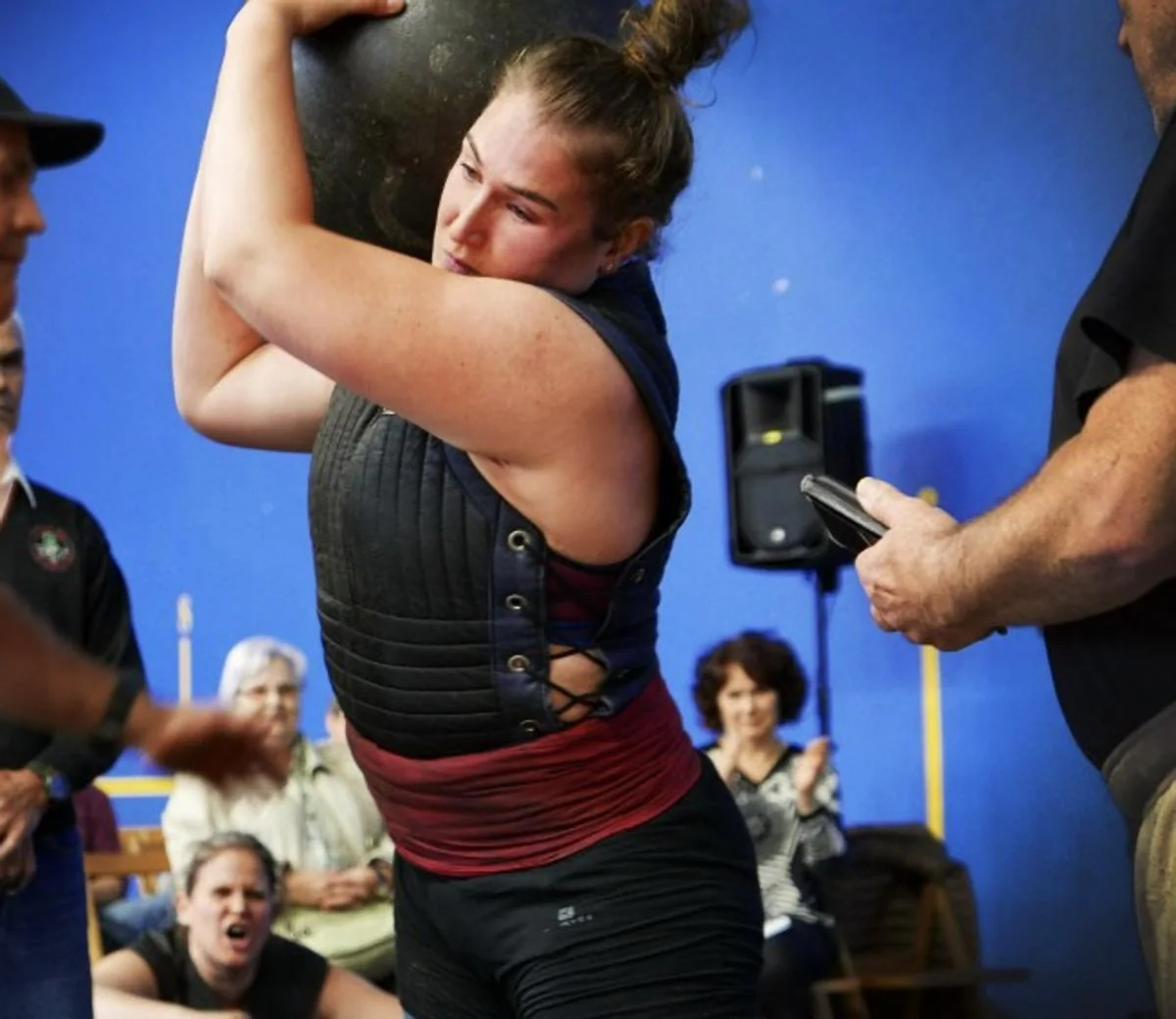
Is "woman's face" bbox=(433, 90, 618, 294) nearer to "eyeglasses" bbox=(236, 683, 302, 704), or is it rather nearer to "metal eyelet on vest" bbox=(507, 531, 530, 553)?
"metal eyelet on vest" bbox=(507, 531, 530, 553)

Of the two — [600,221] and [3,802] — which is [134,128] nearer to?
[3,802]

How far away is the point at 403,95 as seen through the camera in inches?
77.8

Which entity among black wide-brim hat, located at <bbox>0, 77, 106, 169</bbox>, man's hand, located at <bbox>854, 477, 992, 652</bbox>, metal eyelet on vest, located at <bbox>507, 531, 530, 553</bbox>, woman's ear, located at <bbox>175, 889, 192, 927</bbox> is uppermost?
black wide-brim hat, located at <bbox>0, 77, 106, 169</bbox>

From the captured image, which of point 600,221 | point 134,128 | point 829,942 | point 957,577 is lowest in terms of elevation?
point 829,942

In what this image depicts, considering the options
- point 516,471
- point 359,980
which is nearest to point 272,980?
point 359,980

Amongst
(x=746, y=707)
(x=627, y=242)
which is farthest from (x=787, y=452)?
(x=627, y=242)

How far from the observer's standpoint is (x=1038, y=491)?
173 centimetres

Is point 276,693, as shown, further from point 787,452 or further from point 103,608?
point 103,608

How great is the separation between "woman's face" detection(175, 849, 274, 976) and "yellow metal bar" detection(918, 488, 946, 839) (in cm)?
206

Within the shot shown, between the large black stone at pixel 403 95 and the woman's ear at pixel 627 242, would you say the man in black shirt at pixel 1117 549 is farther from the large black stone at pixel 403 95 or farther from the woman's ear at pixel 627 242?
the large black stone at pixel 403 95

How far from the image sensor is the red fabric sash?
1.97m

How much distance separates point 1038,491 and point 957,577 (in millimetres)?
Result: 137

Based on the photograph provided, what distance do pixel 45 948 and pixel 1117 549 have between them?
1.83 metres

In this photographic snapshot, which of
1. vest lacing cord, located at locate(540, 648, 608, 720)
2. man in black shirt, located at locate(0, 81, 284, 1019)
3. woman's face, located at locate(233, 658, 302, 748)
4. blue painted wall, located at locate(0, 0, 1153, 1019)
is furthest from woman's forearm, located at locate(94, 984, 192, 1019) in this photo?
vest lacing cord, located at locate(540, 648, 608, 720)
